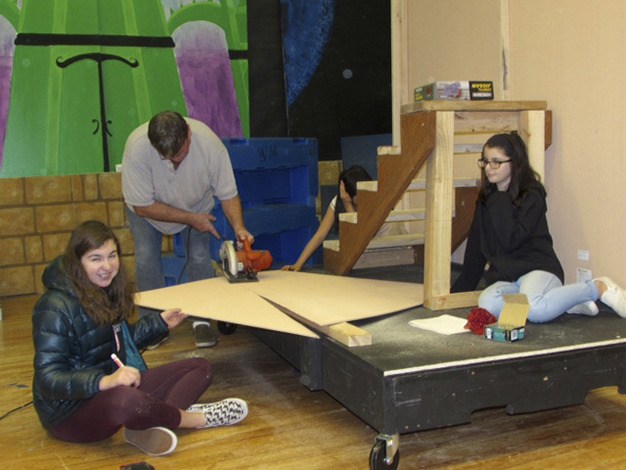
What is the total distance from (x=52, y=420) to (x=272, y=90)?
4.52 metres

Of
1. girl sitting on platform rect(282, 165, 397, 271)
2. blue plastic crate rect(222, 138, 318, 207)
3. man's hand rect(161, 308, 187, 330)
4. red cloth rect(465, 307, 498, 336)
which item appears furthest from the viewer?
blue plastic crate rect(222, 138, 318, 207)

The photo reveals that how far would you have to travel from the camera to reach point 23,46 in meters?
6.11

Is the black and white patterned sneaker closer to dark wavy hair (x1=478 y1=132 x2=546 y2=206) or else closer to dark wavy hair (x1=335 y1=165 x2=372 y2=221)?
dark wavy hair (x1=478 y1=132 x2=546 y2=206)

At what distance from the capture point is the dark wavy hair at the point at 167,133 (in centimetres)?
408

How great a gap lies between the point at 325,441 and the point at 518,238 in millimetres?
1272

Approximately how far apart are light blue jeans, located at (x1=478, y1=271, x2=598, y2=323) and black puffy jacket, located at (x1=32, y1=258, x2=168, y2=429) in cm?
161

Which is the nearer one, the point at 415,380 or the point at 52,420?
the point at 415,380

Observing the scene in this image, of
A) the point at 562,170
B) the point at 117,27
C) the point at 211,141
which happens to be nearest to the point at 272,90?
the point at 117,27

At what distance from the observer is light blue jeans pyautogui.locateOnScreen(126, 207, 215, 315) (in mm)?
4609

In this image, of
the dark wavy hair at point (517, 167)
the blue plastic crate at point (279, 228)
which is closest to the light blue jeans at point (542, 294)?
the dark wavy hair at point (517, 167)

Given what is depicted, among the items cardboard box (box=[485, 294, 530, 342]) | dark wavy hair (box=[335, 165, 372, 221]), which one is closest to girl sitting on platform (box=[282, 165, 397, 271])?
dark wavy hair (box=[335, 165, 372, 221])

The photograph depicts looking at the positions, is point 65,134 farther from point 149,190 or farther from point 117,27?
point 149,190

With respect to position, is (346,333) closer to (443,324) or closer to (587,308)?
(443,324)

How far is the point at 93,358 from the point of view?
9.77 feet
